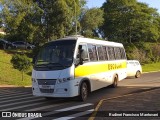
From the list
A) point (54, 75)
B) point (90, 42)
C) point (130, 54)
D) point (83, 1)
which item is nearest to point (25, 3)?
point (83, 1)

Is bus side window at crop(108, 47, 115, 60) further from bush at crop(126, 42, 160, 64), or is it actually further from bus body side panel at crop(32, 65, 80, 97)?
bush at crop(126, 42, 160, 64)

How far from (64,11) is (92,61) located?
25677mm

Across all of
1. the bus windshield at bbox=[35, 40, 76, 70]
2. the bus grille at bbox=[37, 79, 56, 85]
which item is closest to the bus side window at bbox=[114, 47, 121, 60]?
the bus windshield at bbox=[35, 40, 76, 70]

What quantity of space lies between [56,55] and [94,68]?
8.49ft

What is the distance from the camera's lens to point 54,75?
42.0 ft

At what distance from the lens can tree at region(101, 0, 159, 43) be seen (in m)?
61.0

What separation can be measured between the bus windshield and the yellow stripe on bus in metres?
0.62

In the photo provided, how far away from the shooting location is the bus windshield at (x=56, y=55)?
13133 millimetres

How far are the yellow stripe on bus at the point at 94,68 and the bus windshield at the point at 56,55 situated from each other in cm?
62

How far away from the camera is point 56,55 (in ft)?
44.3

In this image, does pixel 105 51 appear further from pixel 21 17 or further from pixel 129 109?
pixel 21 17

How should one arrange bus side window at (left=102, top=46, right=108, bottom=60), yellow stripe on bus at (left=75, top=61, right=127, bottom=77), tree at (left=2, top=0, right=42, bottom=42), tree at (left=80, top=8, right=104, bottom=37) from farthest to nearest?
tree at (left=80, top=8, right=104, bottom=37)
tree at (left=2, top=0, right=42, bottom=42)
bus side window at (left=102, top=46, right=108, bottom=60)
yellow stripe on bus at (left=75, top=61, right=127, bottom=77)

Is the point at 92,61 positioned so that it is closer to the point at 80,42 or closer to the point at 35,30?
the point at 80,42

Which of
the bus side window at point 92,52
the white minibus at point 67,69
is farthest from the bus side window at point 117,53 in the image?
the bus side window at point 92,52
